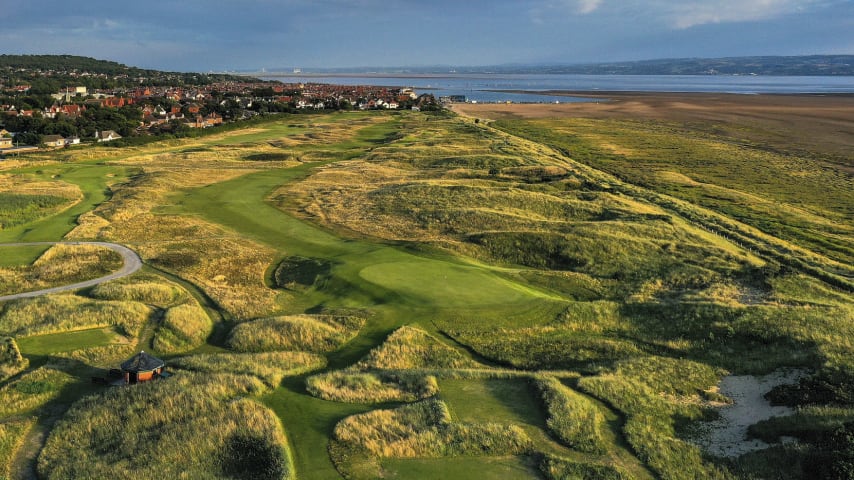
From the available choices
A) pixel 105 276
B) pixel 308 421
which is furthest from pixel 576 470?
pixel 105 276

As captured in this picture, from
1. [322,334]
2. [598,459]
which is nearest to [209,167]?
[322,334]

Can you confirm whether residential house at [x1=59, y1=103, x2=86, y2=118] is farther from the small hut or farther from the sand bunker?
the sand bunker

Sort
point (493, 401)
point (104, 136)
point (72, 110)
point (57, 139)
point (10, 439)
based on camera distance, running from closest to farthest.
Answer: point (10, 439)
point (493, 401)
point (57, 139)
point (104, 136)
point (72, 110)

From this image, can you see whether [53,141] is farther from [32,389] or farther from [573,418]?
[573,418]

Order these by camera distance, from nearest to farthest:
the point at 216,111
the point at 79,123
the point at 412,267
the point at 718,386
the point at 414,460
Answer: the point at 414,460, the point at 718,386, the point at 412,267, the point at 79,123, the point at 216,111

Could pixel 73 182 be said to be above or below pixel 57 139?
below

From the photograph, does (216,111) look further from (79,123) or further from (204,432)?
(204,432)
